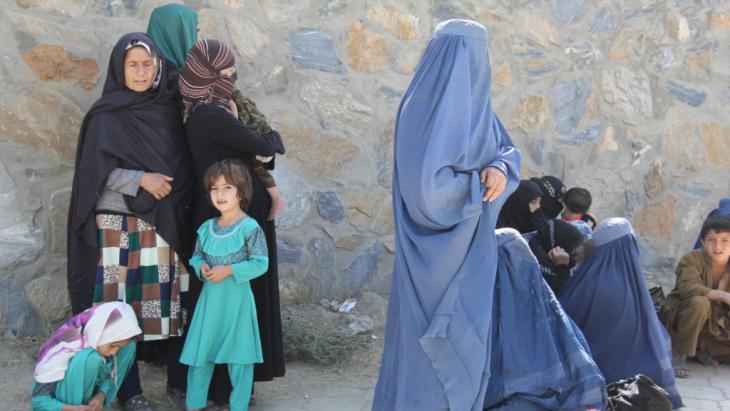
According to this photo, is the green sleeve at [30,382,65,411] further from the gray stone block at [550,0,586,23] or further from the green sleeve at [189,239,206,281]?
the gray stone block at [550,0,586,23]

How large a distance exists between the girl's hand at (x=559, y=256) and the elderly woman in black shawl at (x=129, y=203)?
1.96m

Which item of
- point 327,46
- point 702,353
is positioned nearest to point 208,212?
point 327,46

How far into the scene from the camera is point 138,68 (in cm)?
344

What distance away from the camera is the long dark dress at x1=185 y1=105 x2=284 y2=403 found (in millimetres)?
3395

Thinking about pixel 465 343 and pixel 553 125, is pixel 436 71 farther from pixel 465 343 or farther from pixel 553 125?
pixel 553 125

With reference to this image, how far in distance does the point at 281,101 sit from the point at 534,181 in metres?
1.65

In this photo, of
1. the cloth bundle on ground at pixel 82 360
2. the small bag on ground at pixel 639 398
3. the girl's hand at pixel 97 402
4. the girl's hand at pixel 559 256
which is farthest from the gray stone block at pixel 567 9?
the girl's hand at pixel 97 402

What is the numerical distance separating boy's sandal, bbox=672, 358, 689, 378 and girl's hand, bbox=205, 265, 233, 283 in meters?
2.45

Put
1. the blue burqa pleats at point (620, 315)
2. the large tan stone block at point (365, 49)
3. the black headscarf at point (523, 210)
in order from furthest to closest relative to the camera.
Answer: the large tan stone block at point (365, 49) < the black headscarf at point (523, 210) < the blue burqa pleats at point (620, 315)

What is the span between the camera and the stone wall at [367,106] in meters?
3.92

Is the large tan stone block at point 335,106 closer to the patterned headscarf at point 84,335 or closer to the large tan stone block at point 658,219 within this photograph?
the patterned headscarf at point 84,335

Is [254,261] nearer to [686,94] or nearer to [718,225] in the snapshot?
[718,225]

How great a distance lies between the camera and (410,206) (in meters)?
2.87

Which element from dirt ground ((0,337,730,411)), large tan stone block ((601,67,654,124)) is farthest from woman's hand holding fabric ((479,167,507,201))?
large tan stone block ((601,67,654,124))
